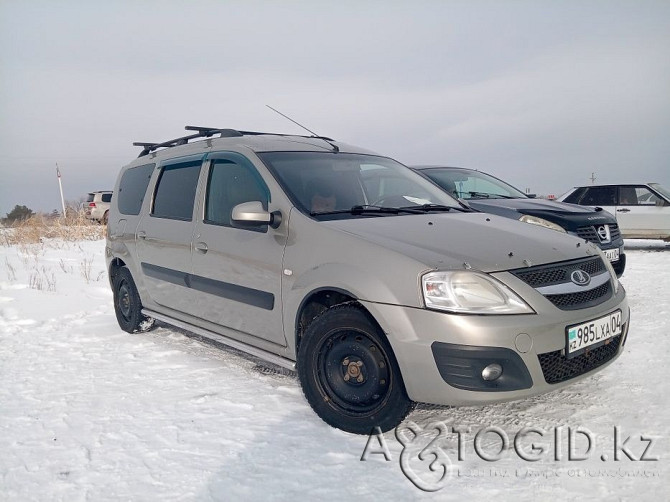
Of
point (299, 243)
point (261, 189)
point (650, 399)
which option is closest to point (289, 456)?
point (299, 243)

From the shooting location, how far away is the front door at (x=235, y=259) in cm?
324

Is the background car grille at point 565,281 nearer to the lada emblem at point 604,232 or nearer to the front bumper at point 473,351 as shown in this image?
the front bumper at point 473,351

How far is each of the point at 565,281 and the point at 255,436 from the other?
1891mm

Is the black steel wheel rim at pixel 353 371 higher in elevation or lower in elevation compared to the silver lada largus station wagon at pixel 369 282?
lower

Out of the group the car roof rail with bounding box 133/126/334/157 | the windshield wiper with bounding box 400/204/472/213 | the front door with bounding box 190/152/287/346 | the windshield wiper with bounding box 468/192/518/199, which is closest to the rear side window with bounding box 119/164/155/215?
the car roof rail with bounding box 133/126/334/157

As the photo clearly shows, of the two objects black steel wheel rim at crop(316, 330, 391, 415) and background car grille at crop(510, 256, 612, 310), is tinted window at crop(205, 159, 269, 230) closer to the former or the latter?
black steel wheel rim at crop(316, 330, 391, 415)

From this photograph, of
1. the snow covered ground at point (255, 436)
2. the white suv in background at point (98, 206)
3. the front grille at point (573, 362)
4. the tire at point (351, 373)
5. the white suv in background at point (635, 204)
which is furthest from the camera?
the white suv in background at point (98, 206)

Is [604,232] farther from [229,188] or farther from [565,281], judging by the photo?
[229,188]

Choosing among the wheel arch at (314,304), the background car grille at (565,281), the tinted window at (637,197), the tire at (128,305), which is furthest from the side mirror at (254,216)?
the tinted window at (637,197)

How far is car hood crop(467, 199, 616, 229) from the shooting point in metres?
5.87

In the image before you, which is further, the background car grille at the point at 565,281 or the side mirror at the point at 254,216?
the side mirror at the point at 254,216

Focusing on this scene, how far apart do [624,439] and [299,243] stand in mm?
2052

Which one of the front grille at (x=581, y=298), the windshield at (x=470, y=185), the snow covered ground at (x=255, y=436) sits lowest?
the snow covered ground at (x=255, y=436)

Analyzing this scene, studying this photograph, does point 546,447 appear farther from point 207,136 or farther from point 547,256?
point 207,136
